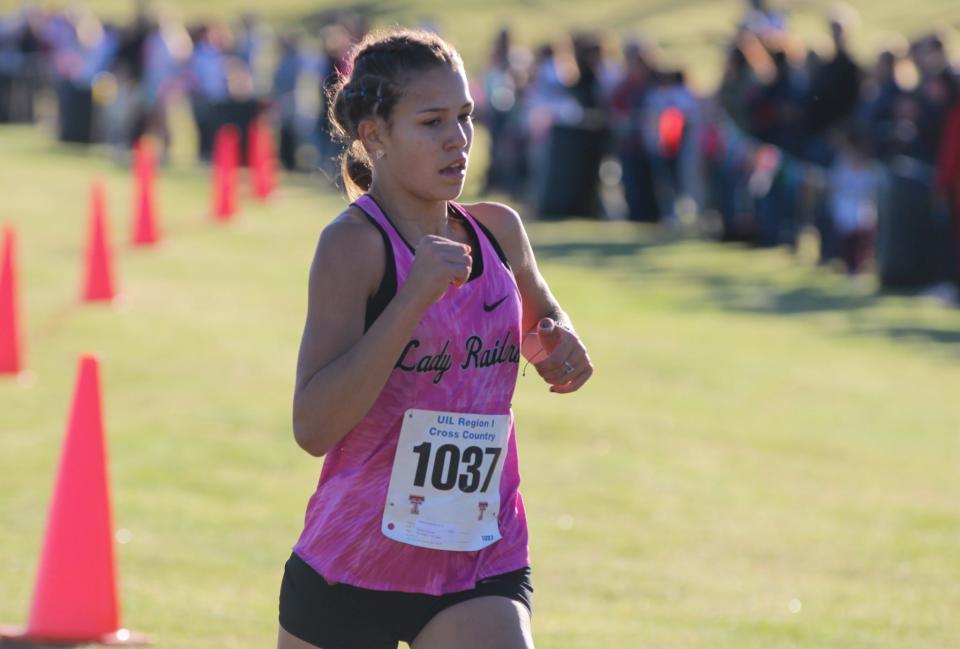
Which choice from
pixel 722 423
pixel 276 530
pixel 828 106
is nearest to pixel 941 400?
pixel 722 423

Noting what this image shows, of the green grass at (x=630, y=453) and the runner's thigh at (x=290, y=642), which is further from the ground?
the runner's thigh at (x=290, y=642)

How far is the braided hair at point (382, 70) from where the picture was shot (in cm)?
394

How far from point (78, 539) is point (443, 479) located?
282 cm

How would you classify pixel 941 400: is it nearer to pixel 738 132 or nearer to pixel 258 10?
pixel 738 132

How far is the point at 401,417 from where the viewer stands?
390 cm

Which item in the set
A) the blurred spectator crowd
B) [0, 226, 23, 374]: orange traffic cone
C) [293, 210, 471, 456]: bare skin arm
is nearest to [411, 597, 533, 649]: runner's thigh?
[293, 210, 471, 456]: bare skin arm

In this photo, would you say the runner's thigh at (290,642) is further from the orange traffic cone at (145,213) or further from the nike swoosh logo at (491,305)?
the orange traffic cone at (145,213)

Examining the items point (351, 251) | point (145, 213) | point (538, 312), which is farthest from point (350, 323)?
point (145, 213)

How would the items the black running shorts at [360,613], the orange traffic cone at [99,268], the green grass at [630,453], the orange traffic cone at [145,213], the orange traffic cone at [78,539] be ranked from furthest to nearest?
1. the orange traffic cone at [145,213]
2. the orange traffic cone at [99,268]
3. the green grass at [630,453]
4. the orange traffic cone at [78,539]
5. the black running shorts at [360,613]

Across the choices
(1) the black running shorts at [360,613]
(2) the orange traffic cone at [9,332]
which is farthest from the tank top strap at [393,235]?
(2) the orange traffic cone at [9,332]

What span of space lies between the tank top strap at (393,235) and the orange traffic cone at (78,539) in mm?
2659

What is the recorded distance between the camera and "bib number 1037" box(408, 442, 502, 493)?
3916 millimetres

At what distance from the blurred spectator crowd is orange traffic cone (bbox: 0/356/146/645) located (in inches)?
430

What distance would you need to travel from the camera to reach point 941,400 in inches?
496
